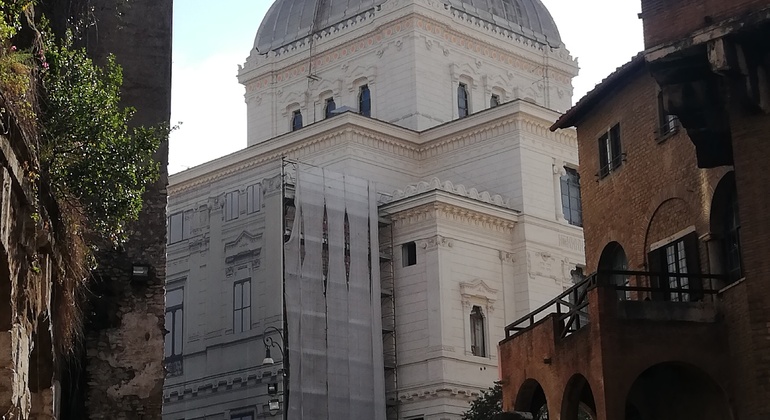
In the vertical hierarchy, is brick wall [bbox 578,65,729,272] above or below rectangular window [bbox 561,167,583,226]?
below

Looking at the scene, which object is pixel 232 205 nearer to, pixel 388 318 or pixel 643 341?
pixel 388 318

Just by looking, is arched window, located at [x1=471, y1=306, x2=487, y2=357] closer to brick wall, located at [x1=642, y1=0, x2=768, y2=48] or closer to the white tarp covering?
the white tarp covering

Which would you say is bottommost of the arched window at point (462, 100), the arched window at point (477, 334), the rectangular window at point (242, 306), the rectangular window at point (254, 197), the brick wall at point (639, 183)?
the brick wall at point (639, 183)

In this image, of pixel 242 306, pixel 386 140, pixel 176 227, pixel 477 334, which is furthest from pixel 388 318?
pixel 176 227

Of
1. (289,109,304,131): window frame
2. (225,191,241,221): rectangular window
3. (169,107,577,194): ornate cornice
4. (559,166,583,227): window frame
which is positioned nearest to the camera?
(225,191,241,221): rectangular window

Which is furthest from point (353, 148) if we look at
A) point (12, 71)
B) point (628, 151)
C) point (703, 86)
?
point (12, 71)

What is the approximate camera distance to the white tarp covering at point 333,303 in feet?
163

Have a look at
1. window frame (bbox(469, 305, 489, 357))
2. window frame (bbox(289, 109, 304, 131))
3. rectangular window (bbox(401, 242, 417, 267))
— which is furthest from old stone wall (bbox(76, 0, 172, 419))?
window frame (bbox(289, 109, 304, 131))

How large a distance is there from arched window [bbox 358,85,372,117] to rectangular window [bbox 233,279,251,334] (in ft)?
41.8

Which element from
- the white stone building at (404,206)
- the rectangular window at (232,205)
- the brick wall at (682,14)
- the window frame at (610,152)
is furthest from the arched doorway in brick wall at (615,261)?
the rectangular window at (232,205)

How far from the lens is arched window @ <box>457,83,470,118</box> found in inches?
2495

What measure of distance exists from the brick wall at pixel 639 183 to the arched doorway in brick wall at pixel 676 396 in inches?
80.6

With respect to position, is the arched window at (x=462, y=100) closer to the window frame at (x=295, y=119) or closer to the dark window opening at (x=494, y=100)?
the dark window opening at (x=494, y=100)

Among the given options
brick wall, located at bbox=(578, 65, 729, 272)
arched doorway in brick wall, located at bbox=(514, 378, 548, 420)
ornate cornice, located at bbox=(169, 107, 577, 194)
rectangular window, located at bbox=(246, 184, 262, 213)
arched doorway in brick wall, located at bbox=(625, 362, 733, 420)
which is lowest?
arched doorway in brick wall, located at bbox=(625, 362, 733, 420)
